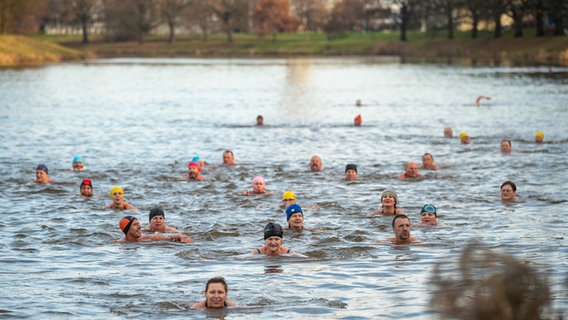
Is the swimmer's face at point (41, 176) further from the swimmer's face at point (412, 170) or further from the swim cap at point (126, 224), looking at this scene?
the swimmer's face at point (412, 170)

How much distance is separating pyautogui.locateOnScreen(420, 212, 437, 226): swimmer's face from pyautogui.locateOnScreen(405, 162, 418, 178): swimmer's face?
663cm

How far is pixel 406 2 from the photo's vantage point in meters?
143

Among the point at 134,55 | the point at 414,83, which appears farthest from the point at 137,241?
the point at 134,55

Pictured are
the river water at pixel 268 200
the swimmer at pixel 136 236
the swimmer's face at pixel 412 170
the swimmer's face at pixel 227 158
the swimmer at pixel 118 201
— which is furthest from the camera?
the swimmer's face at pixel 227 158

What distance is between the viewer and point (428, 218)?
1991 cm

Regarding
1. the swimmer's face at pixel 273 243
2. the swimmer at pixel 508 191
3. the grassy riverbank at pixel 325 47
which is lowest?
the swimmer's face at pixel 273 243

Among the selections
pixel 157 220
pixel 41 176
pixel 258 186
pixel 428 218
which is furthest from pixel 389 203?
pixel 41 176

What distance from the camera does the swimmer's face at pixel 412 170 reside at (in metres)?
26.6

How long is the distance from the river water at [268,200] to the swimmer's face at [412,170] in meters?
0.40

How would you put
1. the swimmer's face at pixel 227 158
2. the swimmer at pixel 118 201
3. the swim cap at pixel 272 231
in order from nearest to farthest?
the swim cap at pixel 272 231 < the swimmer at pixel 118 201 < the swimmer's face at pixel 227 158

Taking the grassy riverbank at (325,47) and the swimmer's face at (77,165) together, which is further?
the grassy riverbank at (325,47)

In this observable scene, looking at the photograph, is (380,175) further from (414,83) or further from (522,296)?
(414,83)

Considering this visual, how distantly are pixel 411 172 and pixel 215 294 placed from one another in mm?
14442

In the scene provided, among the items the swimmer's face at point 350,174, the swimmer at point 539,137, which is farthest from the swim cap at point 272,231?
the swimmer at point 539,137
